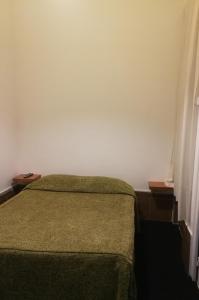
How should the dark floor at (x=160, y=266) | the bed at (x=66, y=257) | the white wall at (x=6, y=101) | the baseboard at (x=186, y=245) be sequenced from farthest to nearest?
the white wall at (x=6, y=101), the baseboard at (x=186, y=245), the dark floor at (x=160, y=266), the bed at (x=66, y=257)

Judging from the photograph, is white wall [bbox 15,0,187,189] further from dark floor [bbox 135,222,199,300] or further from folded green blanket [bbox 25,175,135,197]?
dark floor [bbox 135,222,199,300]

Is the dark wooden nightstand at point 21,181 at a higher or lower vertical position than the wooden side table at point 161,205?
higher

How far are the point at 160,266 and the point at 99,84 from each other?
188 cm

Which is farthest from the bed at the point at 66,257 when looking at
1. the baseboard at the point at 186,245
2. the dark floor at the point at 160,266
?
the baseboard at the point at 186,245

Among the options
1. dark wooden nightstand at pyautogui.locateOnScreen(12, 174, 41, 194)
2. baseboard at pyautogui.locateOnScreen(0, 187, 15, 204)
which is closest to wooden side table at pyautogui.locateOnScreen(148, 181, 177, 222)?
dark wooden nightstand at pyautogui.locateOnScreen(12, 174, 41, 194)

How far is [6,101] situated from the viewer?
9.65 ft

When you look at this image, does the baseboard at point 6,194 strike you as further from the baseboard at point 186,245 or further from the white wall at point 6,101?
the baseboard at point 186,245

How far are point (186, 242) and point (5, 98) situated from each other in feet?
7.30

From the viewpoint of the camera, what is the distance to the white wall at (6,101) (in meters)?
2.85

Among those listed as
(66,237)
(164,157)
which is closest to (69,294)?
(66,237)

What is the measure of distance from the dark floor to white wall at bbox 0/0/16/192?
154 cm

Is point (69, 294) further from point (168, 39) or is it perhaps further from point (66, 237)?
point (168, 39)

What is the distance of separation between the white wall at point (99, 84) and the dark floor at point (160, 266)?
562mm

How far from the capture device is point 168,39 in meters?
2.87
